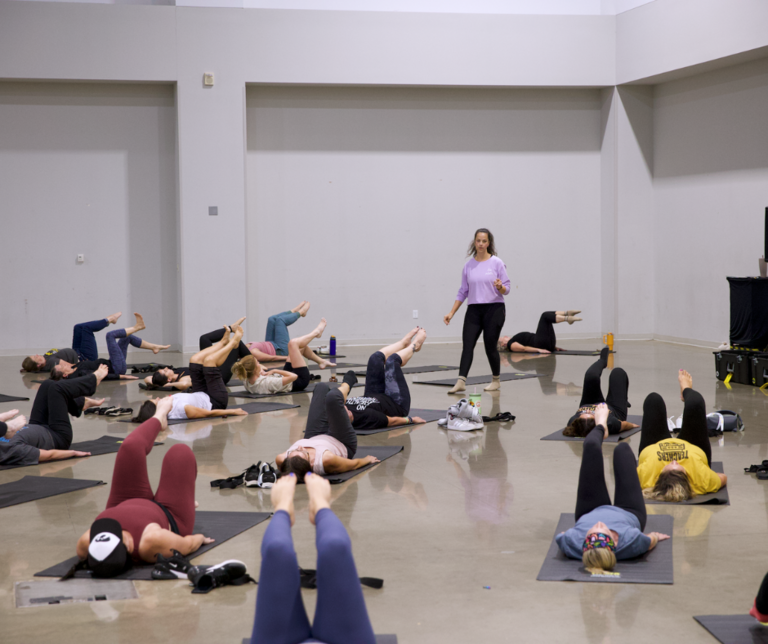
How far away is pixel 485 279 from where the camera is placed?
7.81 metres

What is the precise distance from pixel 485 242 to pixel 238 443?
3.34 m

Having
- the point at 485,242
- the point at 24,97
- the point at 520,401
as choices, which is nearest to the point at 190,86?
the point at 24,97

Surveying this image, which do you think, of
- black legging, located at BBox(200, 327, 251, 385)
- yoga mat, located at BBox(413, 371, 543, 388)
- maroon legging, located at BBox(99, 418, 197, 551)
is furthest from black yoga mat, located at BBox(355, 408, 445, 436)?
maroon legging, located at BBox(99, 418, 197, 551)

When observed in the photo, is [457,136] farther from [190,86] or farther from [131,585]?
[131,585]

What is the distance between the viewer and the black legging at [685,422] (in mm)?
4352

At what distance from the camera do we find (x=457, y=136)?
1283 centimetres

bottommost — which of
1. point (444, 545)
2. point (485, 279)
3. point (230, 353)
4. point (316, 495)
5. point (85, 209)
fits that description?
point (444, 545)

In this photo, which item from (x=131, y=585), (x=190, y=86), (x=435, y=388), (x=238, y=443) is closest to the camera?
(x=131, y=585)

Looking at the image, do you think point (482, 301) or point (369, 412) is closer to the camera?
point (369, 412)

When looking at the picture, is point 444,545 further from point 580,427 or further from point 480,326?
point 480,326

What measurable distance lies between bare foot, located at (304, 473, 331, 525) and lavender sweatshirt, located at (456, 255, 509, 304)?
5.72m

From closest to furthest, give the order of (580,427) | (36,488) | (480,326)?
(36,488), (580,427), (480,326)

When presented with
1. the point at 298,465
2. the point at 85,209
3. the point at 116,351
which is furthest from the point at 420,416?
the point at 85,209

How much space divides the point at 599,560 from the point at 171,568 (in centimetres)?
168
